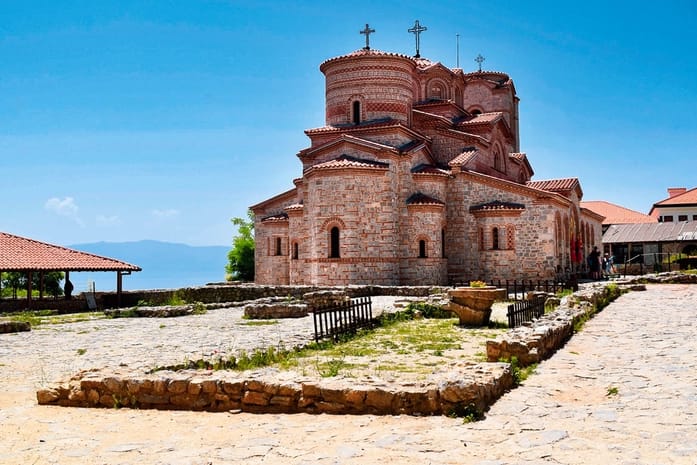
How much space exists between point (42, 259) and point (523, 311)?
20432mm

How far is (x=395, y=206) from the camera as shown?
88.4ft

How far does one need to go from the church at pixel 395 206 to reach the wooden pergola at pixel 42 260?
717 cm

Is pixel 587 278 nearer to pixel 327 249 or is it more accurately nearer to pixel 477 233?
pixel 477 233

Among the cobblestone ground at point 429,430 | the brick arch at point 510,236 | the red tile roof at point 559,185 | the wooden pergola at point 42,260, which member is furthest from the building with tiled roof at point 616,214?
the cobblestone ground at point 429,430

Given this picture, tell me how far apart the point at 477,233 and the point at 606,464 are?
2347 centimetres

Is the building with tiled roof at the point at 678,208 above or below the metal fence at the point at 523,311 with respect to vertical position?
above

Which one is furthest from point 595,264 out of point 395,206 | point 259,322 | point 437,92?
point 259,322

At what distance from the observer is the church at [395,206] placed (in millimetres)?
26391

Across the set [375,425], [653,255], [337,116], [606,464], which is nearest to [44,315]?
[337,116]

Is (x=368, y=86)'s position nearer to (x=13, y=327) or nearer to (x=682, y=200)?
(x=13, y=327)

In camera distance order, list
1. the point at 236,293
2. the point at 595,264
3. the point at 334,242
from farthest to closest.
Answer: the point at 595,264 < the point at 236,293 < the point at 334,242

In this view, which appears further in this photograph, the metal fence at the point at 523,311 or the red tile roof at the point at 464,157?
the red tile roof at the point at 464,157

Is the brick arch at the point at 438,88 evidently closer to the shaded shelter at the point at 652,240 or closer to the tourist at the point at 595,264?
the tourist at the point at 595,264

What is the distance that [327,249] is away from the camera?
2644 centimetres
